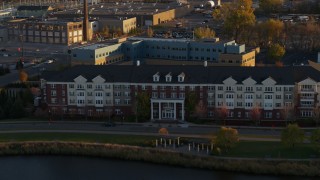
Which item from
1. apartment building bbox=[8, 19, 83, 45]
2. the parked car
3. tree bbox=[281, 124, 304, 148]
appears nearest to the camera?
tree bbox=[281, 124, 304, 148]

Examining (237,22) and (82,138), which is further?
(237,22)

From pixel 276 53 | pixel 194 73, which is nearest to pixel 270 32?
pixel 276 53

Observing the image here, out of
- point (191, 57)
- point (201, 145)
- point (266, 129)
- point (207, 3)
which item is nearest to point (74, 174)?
point (201, 145)

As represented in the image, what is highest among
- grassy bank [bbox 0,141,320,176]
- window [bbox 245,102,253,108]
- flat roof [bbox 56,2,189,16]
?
flat roof [bbox 56,2,189,16]

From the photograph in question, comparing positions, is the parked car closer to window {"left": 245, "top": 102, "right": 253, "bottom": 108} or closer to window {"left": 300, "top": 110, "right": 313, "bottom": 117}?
window {"left": 245, "top": 102, "right": 253, "bottom": 108}

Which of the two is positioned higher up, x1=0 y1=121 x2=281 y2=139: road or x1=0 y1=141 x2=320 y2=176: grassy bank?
x1=0 y1=121 x2=281 y2=139: road

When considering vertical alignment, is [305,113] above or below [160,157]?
above

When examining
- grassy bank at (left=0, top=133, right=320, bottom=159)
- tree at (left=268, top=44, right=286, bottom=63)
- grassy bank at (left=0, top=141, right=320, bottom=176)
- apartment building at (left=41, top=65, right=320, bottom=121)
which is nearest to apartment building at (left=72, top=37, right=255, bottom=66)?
tree at (left=268, top=44, right=286, bottom=63)

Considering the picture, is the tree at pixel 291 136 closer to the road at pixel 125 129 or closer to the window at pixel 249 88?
the road at pixel 125 129

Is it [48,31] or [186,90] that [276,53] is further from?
[48,31]
